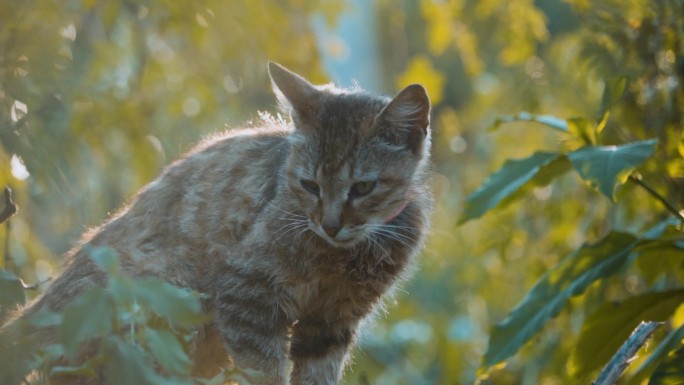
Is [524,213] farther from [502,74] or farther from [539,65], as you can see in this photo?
[502,74]

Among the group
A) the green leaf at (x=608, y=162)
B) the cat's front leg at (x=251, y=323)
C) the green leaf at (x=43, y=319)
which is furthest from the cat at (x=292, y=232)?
the green leaf at (x=43, y=319)

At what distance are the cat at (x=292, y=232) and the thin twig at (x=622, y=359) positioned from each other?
94 centimetres

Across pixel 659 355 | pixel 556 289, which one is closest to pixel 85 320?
pixel 556 289

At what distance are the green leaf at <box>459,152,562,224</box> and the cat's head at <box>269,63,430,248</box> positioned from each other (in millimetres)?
293

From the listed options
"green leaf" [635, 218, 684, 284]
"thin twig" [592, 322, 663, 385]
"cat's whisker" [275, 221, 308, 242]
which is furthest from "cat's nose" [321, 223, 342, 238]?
"green leaf" [635, 218, 684, 284]

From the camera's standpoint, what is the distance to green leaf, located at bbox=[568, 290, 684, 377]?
3.55 metres

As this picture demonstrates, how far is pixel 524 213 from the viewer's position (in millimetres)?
5645

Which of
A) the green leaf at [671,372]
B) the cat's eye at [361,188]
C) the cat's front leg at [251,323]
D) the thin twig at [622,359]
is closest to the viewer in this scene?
the thin twig at [622,359]

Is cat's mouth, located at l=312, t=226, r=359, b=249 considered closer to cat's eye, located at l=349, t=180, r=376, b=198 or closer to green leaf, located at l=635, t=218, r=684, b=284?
cat's eye, located at l=349, t=180, r=376, b=198

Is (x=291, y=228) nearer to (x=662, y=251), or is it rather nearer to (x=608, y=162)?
(x=608, y=162)

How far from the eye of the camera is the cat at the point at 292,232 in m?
3.35

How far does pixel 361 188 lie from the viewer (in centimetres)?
352

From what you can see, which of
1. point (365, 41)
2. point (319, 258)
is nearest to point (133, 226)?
point (319, 258)

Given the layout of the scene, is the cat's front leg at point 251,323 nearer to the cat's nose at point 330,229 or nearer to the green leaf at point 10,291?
the cat's nose at point 330,229
